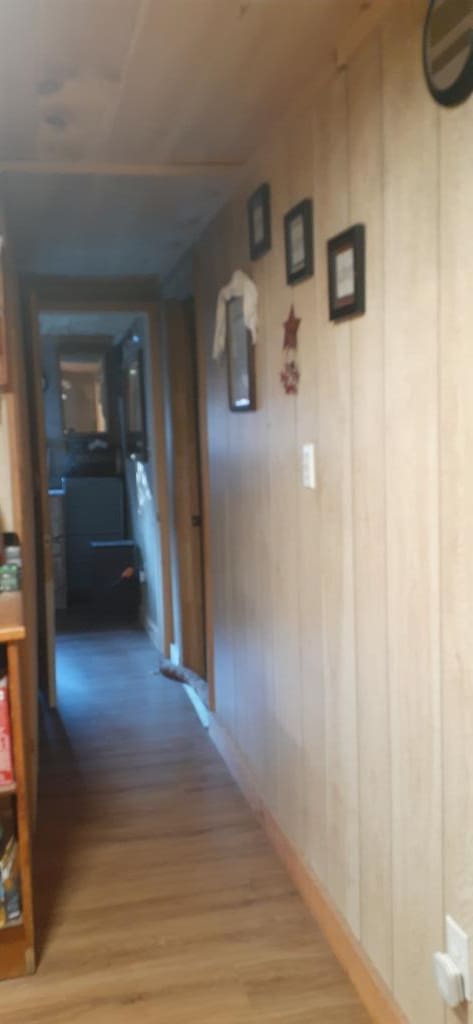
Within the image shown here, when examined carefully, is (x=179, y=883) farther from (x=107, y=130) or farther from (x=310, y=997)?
(x=107, y=130)

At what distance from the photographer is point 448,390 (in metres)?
1.39

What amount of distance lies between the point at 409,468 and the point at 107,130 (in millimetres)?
1278

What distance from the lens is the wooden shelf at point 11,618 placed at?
1.98 m

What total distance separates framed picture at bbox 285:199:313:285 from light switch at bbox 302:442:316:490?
416 mm

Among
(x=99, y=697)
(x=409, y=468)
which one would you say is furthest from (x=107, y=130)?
(x=99, y=697)

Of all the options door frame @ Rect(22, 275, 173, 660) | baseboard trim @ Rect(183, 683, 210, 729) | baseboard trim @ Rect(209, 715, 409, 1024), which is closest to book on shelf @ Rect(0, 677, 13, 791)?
baseboard trim @ Rect(209, 715, 409, 1024)

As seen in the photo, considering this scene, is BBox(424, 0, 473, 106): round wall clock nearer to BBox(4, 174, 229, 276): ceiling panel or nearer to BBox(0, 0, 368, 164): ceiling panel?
BBox(0, 0, 368, 164): ceiling panel

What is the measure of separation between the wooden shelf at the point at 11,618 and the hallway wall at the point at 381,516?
0.72 meters

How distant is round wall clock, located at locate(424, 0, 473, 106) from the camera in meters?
1.27

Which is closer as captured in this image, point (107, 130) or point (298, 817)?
point (107, 130)

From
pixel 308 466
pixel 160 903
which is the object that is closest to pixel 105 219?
pixel 308 466

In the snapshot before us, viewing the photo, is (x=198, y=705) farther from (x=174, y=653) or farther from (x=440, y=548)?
(x=440, y=548)

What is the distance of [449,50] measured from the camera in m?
1.33

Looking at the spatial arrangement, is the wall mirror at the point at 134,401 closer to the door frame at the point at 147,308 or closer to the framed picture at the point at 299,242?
the door frame at the point at 147,308
